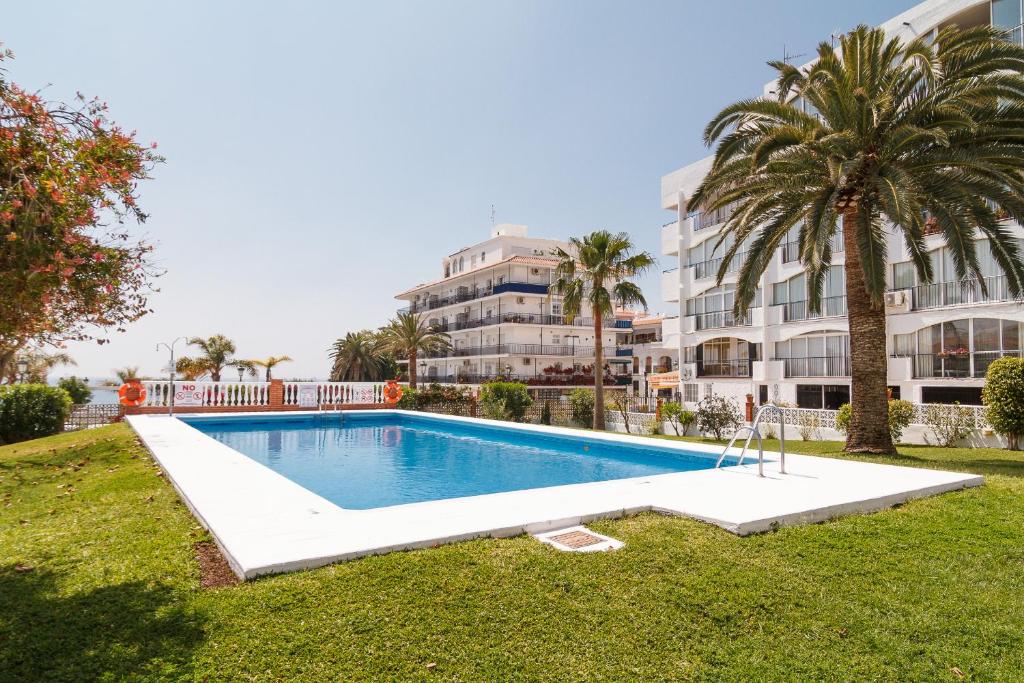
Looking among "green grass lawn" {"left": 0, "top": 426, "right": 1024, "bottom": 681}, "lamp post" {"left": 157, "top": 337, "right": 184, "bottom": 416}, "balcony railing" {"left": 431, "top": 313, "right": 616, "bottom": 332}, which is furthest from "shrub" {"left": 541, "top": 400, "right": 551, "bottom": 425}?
"balcony railing" {"left": 431, "top": 313, "right": 616, "bottom": 332}

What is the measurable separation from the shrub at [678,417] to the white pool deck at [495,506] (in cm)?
1140

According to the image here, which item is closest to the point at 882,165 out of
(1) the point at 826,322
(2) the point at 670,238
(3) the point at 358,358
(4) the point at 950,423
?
(4) the point at 950,423

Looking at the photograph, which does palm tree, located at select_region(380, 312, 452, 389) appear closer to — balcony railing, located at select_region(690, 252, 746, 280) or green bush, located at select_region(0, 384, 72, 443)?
balcony railing, located at select_region(690, 252, 746, 280)

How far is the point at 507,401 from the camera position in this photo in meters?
24.0

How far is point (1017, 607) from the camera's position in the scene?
441 cm

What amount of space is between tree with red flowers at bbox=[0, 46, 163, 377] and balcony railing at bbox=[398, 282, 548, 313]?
41732mm

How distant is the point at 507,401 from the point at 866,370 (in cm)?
1409

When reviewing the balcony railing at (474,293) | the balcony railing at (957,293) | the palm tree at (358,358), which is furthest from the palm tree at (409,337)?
the balcony railing at (957,293)

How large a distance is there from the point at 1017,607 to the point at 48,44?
39.6ft

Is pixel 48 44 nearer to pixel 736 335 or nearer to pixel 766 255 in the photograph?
pixel 766 255

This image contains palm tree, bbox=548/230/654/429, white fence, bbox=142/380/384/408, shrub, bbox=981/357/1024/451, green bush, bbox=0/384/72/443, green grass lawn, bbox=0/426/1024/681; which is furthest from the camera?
palm tree, bbox=548/230/654/429

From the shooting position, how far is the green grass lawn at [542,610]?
3469 millimetres

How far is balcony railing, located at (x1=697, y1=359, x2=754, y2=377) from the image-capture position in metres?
29.8

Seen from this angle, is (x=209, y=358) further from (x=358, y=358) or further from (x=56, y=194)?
(x=56, y=194)
